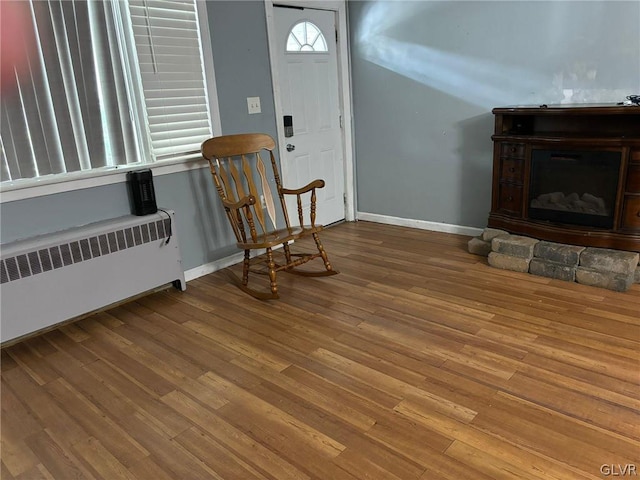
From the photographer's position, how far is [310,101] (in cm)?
426

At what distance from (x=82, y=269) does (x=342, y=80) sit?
9.51 ft

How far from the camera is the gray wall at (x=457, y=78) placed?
3203 millimetres

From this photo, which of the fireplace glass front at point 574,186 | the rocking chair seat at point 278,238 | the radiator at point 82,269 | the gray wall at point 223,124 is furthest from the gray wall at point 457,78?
the radiator at point 82,269

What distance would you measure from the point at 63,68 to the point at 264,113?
1.52 m

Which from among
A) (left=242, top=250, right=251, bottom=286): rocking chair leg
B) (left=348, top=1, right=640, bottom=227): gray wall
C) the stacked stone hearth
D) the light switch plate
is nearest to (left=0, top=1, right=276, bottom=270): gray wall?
the light switch plate

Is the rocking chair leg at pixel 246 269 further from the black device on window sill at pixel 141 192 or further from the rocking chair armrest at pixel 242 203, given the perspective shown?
the black device on window sill at pixel 141 192

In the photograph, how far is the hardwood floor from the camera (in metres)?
1.75

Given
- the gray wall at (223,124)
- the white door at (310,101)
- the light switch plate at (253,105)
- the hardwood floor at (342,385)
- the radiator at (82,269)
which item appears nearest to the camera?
the hardwood floor at (342,385)

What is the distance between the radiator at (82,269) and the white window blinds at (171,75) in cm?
60

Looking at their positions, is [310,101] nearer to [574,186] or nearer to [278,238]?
[278,238]

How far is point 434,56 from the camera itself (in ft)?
13.0

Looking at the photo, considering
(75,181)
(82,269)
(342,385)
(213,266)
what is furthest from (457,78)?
(82,269)

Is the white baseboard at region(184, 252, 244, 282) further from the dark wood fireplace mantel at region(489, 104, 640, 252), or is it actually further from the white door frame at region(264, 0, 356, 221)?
the dark wood fireplace mantel at region(489, 104, 640, 252)

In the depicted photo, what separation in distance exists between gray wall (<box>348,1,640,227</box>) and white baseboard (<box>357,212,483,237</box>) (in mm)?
49
